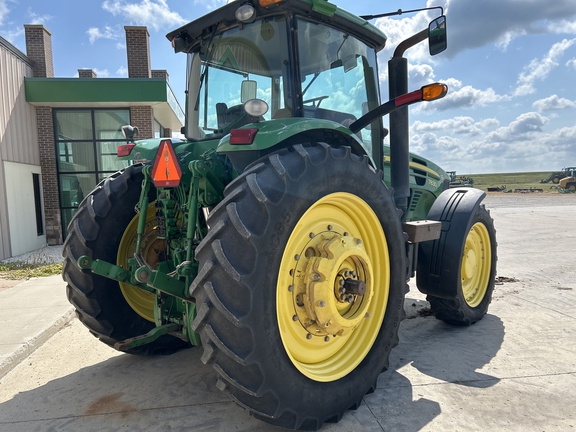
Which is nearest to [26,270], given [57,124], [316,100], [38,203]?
[38,203]

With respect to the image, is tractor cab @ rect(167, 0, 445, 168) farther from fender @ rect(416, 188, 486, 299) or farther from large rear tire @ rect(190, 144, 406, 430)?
fender @ rect(416, 188, 486, 299)

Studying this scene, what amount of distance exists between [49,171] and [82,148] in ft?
3.58

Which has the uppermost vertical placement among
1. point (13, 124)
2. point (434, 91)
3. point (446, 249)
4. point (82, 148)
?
point (13, 124)

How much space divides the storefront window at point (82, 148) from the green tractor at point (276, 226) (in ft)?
31.4

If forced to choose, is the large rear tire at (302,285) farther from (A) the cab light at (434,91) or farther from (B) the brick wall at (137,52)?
(B) the brick wall at (137,52)

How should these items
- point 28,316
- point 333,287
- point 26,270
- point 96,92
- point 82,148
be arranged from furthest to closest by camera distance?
point 82,148, point 96,92, point 26,270, point 28,316, point 333,287

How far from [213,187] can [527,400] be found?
2441 mm

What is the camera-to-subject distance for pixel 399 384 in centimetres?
296

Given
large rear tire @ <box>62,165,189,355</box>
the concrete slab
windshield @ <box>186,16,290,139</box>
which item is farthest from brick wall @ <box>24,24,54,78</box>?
large rear tire @ <box>62,165,189,355</box>

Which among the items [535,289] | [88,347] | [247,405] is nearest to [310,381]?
[247,405]

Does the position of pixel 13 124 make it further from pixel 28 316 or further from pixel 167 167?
pixel 167 167

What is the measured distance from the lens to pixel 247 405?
6.90 feet

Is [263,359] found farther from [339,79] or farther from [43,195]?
[43,195]

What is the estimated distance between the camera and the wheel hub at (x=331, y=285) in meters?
2.45
